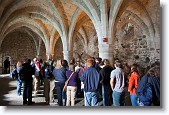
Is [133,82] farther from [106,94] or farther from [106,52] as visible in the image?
[106,52]

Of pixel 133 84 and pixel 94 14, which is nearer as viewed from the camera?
pixel 133 84

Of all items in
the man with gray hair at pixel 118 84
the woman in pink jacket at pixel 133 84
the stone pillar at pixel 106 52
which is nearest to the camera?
the woman in pink jacket at pixel 133 84

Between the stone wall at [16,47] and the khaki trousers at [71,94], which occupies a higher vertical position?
the stone wall at [16,47]

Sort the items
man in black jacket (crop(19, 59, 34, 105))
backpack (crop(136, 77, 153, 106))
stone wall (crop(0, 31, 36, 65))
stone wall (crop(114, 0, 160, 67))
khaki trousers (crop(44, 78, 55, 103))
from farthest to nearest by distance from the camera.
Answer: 1. stone wall (crop(0, 31, 36, 65))
2. stone wall (crop(114, 0, 160, 67))
3. khaki trousers (crop(44, 78, 55, 103))
4. man in black jacket (crop(19, 59, 34, 105))
5. backpack (crop(136, 77, 153, 106))

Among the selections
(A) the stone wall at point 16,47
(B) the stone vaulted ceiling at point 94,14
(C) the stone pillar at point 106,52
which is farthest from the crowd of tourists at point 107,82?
(A) the stone wall at point 16,47

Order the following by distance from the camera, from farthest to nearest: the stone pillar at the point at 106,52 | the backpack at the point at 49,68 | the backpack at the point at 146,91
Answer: the stone pillar at the point at 106,52 < the backpack at the point at 49,68 < the backpack at the point at 146,91

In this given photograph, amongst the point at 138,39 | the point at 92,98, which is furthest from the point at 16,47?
the point at 92,98

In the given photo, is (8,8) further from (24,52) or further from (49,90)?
(24,52)

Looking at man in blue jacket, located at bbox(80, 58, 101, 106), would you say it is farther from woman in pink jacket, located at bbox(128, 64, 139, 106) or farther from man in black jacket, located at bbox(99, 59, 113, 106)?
woman in pink jacket, located at bbox(128, 64, 139, 106)

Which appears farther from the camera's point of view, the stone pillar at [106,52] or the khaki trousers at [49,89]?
the stone pillar at [106,52]

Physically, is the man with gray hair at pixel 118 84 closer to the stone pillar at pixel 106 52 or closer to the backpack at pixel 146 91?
the backpack at pixel 146 91

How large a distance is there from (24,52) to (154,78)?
16595 mm

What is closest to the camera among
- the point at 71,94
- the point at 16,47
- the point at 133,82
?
the point at 133,82

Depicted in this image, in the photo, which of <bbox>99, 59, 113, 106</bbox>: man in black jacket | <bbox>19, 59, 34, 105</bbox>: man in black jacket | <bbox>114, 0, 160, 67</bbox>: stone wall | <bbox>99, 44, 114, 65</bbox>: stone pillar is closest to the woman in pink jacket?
<bbox>99, 59, 113, 106</bbox>: man in black jacket
